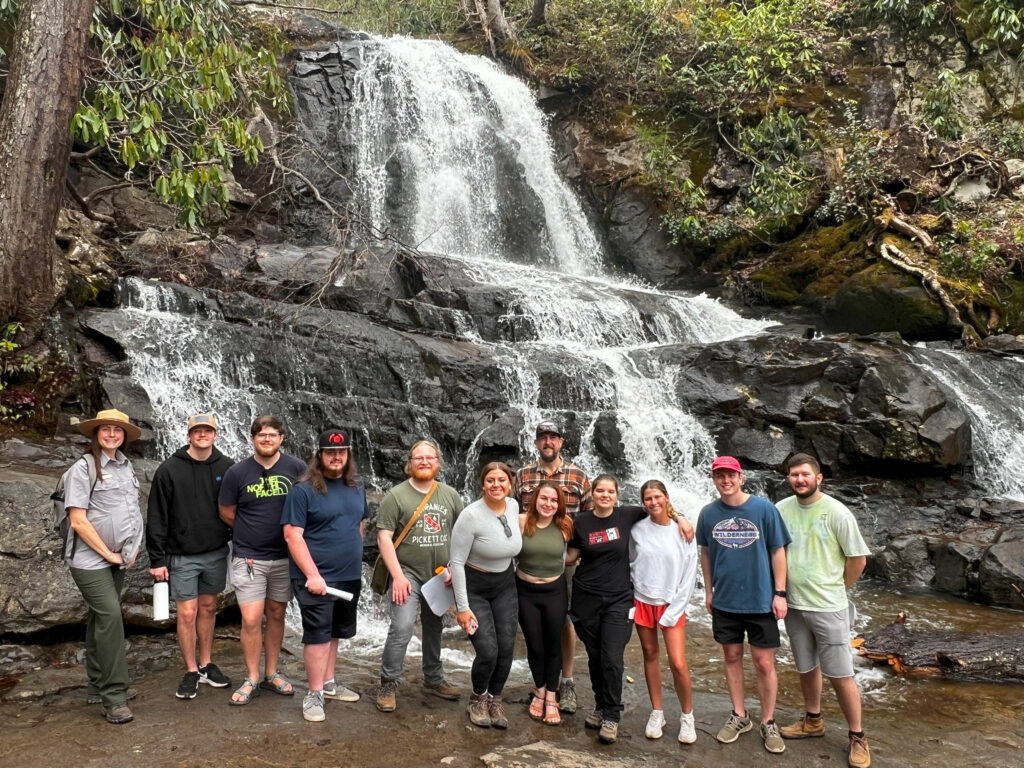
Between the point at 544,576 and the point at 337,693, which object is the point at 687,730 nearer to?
the point at 544,576

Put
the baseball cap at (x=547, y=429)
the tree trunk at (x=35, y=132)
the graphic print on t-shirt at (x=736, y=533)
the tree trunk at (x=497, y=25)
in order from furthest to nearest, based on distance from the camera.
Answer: the tree trunk at (x=497, y=25)
the tree trunk at (x=35, y=132)
the baseball cap at (x=547, y=429)
the graphic print on t-shirt at (x=736, y=533)

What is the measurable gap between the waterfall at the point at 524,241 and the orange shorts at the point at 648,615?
18.9 ft

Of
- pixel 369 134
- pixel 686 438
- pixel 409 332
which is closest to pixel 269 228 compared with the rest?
pixel 369 134

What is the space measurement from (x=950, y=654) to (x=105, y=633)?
20.5ft

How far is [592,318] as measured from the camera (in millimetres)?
14273

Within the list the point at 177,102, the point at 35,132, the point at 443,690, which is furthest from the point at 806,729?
the point at 177,102

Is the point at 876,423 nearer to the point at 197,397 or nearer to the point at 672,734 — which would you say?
the point at 672,734

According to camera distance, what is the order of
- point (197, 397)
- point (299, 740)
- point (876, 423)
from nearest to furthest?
1. point (299, 740)
2. point (197, 397)
3. point (876, 423)

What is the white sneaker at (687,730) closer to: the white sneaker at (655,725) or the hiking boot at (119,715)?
the white sneaker at (655,725)

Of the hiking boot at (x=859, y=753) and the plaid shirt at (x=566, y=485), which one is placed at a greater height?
the plaid shirt at (x=566, y=485)

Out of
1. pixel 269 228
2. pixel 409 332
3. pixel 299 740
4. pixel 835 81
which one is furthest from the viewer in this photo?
pixel 835 81

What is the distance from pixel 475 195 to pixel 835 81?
10406 mm

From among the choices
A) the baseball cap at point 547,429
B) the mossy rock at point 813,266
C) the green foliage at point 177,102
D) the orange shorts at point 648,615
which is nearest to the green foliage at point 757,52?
the mossy rock at point 813,266

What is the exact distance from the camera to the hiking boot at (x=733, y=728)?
4.68 metres
